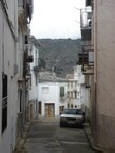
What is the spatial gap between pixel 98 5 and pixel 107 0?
74 cm

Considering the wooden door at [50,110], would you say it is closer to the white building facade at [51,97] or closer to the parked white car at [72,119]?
the white building facade at [51,97]

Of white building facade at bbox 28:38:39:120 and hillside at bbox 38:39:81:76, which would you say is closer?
white building facade at bbox 28:38:39:120

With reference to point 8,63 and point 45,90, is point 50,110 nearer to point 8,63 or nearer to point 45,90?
point 45,90

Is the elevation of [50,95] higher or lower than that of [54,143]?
higher

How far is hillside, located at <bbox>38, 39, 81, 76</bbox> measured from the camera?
82750 millimetres

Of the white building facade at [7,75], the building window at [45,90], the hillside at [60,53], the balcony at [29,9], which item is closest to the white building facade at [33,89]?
the balcony at [29,9]

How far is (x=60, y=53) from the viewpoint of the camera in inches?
3445

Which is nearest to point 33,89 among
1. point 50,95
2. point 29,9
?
point 29,9

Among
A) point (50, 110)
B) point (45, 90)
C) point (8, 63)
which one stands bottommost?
point (50, 110)

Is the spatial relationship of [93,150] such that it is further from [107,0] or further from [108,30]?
[107,0]

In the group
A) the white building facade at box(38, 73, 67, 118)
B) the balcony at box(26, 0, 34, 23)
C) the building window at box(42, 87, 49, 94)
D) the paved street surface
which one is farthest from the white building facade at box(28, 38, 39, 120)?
the building window at box(42, 87, 49, 94)

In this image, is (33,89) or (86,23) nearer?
(86,23)

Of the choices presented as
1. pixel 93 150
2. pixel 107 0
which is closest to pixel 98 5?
Answer: pixel 107 0

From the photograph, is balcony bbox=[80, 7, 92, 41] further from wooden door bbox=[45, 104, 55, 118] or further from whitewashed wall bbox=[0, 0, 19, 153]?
wooden door bbox=[45, 104, 55, 118]
